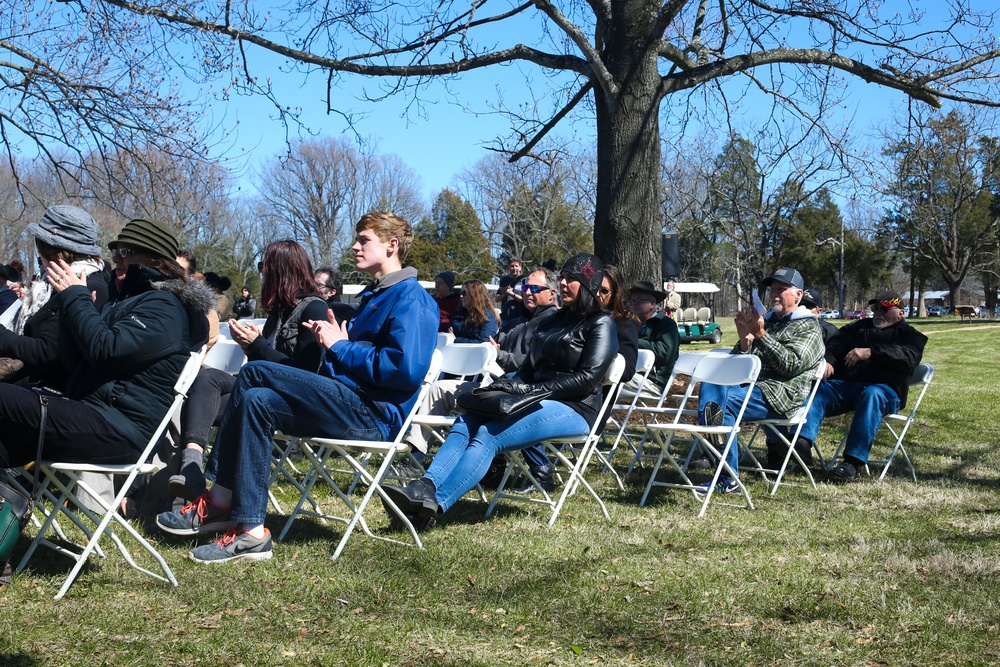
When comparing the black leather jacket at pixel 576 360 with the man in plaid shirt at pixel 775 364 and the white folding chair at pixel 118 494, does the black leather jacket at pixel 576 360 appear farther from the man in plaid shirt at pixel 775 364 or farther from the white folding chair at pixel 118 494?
the white folding chair at pixel 118 494

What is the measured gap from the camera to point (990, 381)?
1511 cm

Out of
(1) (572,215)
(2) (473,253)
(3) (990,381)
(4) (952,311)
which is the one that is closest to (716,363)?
(3) (990,381)

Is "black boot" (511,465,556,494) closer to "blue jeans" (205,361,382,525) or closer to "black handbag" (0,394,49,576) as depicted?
"blue jeans" (205,361,382,525)

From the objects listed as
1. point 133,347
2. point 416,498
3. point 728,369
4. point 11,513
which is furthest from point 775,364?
point 11,513

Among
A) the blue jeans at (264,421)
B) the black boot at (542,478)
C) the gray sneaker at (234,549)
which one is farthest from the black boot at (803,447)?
the gray sneaker at (234,549)

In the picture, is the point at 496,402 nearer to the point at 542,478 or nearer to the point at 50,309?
the point at 542,478

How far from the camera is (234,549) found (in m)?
4.39

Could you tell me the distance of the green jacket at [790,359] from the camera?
6.81 metres

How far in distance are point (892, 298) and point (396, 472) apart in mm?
4401

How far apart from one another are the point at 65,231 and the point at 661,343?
5.43 metres

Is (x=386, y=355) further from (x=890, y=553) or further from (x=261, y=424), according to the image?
(x=890, y=553)

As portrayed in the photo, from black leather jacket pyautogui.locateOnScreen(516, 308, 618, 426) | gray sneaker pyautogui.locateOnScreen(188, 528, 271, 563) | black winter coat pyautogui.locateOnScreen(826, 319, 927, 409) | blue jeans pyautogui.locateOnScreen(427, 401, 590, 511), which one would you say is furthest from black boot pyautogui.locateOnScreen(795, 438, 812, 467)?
gray sneaker pyautogui.locateOnScreen(188, 528, 271, 563)

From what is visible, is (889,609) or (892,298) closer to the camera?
(889,609)

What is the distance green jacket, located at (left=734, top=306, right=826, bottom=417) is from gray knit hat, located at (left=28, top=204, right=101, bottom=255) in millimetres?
4453
